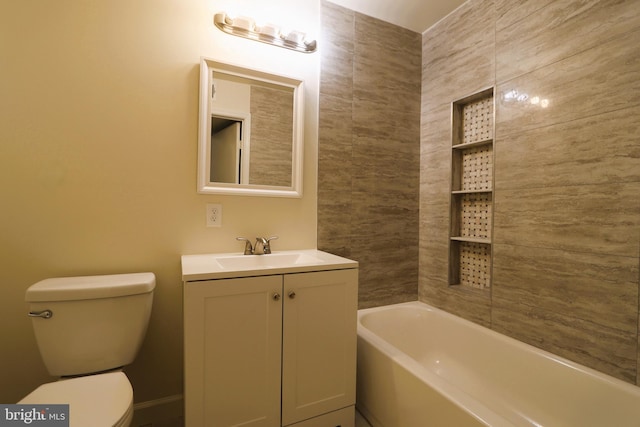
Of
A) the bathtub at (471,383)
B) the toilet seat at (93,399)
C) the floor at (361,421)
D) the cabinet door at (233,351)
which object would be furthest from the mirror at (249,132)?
the floor at (361,421)

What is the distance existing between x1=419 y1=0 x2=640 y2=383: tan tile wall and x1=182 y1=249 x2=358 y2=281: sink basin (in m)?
0.99

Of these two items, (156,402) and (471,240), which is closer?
(156,402)

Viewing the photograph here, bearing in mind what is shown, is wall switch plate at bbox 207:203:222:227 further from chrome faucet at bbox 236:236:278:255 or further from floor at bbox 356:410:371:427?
floor at bbox 356:410:371:427

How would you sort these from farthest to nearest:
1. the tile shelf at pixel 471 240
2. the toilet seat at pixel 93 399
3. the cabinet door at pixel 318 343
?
the tile shelf at pixel 471 240 < the cabinet door at pixel 318 343 < the toilet seat at pixel 93 399

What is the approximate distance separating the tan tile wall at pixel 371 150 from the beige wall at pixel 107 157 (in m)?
0.51

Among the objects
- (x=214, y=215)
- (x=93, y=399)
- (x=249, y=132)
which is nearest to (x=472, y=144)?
(x=249, y=132)

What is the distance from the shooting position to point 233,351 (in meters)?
1.16

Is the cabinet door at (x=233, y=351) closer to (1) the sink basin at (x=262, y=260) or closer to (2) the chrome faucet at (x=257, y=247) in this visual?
(1) the sink basin at (x=262, y=260)

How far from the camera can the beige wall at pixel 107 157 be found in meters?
1.27

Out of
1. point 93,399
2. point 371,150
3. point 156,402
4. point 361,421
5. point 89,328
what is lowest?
point 361,421

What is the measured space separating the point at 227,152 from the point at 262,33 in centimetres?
73

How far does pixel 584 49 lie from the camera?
1295 mm

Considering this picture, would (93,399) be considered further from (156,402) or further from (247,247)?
(247,247)

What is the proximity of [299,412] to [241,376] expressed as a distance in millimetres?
350
